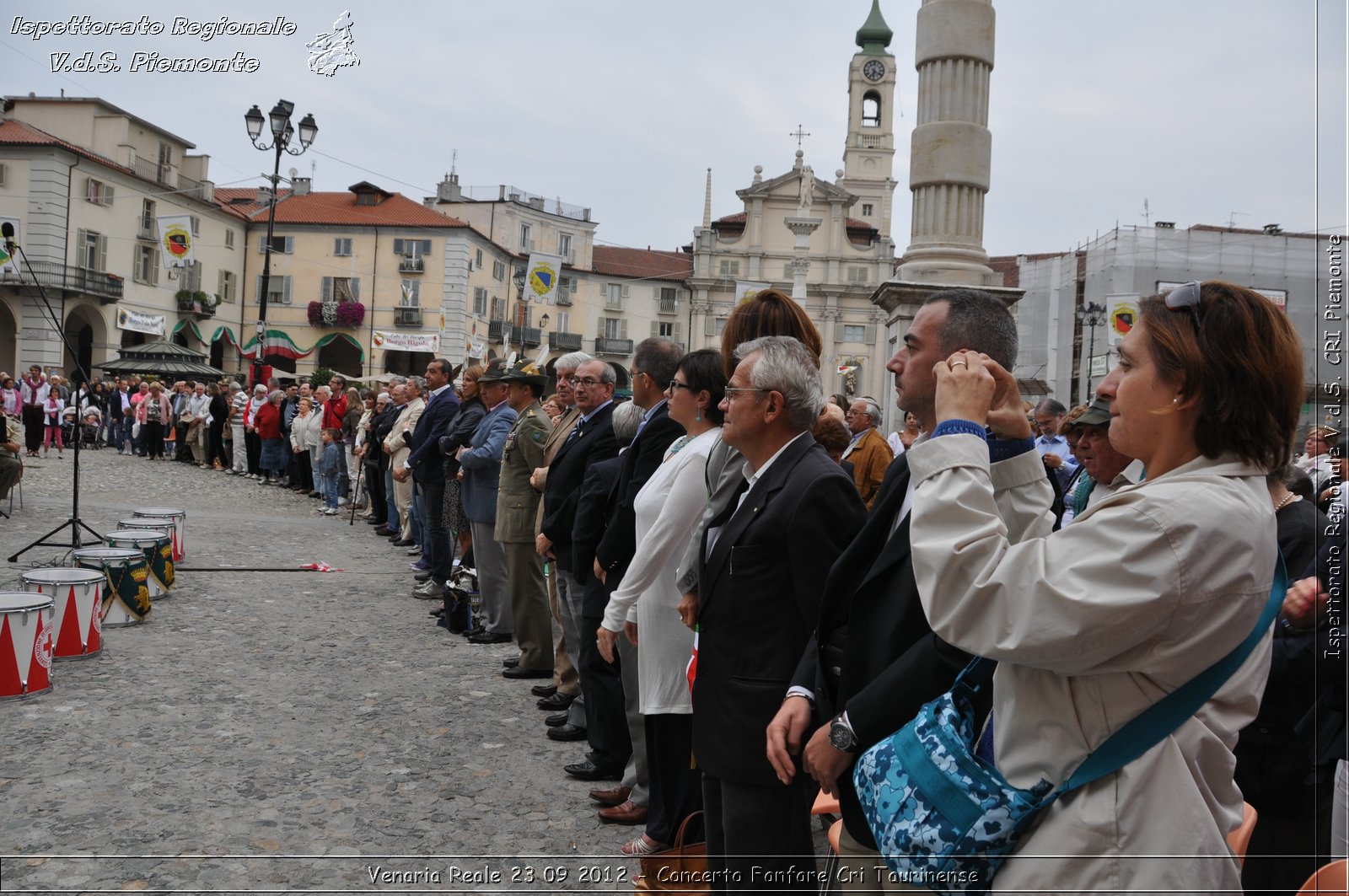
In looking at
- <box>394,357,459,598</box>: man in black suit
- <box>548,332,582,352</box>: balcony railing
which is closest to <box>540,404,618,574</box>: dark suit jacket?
<box>394,357,459,598</box>: man in black suit

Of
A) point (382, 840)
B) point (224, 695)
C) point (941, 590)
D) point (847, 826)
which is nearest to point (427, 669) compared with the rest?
point (224, 695)

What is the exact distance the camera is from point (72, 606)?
22.4 feet

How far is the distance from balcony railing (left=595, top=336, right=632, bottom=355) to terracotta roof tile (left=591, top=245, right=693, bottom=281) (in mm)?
4993

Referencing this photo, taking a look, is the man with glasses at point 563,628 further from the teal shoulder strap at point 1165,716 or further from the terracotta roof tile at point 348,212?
the terracotta roof tile at point 348,212

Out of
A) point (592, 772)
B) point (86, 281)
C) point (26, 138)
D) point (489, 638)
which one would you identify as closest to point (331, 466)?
point (489, 638)

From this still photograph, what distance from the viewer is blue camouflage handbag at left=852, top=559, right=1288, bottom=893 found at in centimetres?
164

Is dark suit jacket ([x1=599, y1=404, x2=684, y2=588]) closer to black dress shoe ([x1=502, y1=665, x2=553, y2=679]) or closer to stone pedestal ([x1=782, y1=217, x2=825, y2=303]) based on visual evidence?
black dress shoe ([x1=502, y1=665, x2=553, y2=679])

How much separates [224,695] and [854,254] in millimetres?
69392

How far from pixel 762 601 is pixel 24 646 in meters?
5.02

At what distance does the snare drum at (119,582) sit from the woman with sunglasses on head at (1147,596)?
25.4 ft

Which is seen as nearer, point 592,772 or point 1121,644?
point 1121,644

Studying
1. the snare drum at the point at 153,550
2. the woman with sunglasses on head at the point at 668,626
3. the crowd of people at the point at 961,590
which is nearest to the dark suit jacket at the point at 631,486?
the crowd of people at the point at 961,590

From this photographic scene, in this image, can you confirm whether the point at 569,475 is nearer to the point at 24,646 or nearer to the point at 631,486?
the point at 631,486

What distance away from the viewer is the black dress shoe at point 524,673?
722cm
